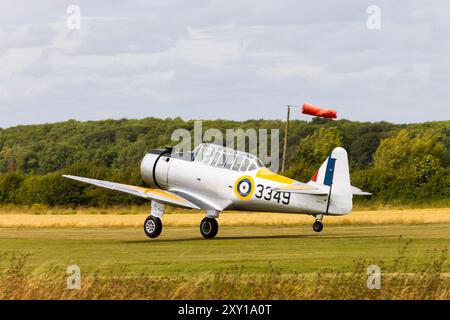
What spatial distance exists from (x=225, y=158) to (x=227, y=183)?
723 mm

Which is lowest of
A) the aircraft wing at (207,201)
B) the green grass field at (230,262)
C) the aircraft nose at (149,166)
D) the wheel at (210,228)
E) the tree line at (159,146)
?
the green grass field at (230,262)

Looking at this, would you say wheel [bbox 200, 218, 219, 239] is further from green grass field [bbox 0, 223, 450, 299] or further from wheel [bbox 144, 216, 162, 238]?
wheel [bbox 144, 216, 162, 238]

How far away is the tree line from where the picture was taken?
55125 mm

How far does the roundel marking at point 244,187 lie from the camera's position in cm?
2884

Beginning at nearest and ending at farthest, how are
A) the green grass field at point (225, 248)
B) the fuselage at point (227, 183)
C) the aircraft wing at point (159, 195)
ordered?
the green grass field at point (225, 248) < the fuselage at point (227, 183) < the aircraft wing at point (159, 195)

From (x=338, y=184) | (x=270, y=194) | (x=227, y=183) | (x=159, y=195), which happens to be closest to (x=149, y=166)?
(x=159, y=195)

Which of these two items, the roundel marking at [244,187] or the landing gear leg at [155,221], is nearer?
the roundel marking at [244,187]

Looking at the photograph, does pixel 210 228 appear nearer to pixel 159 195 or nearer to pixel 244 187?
pixel 159 195

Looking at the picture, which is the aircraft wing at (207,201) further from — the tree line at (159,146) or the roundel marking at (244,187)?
the tree line at (159,146)

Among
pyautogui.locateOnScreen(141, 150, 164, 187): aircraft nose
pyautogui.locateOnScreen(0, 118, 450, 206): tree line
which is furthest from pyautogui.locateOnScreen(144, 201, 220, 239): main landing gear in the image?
pyautogui.locateOnScreen(0, 118, 450, 206): tree line

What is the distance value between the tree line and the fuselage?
21297 millimetres

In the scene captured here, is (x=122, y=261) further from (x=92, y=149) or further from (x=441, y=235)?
Result: (x=92, y=149)

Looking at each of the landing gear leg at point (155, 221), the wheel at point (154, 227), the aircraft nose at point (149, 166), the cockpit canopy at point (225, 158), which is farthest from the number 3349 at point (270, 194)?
the aircraft nose at point (149, 166)
